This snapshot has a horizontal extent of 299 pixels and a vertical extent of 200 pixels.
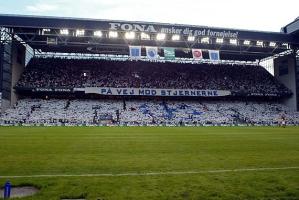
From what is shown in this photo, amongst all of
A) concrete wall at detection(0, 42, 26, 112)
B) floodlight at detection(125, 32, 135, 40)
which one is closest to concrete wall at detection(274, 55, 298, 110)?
floodlight at detection(125, 32, 135, 40)

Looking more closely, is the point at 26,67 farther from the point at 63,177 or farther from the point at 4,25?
the point at 63,177

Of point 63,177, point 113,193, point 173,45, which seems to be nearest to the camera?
point 113,193

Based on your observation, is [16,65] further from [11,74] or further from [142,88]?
[142,88]

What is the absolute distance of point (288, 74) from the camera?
251 ft

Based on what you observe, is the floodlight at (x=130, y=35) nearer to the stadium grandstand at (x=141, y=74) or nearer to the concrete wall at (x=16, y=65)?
the stadium grandstand at (x=141, y=74)

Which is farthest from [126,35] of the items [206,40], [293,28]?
[293,28]

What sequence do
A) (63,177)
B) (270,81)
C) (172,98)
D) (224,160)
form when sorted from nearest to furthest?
(63,177)
(224,160)
(172,98)
(270,81)

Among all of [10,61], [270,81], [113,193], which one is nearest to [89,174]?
[113,193]

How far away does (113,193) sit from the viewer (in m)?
9.48

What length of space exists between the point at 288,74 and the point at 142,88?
3395 cm

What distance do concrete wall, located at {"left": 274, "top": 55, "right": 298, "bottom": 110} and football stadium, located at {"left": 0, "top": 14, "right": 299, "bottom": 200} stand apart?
0.78 feet

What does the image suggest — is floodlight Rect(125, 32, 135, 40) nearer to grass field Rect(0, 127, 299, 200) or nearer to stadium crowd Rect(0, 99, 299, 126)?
stadium crowd Rect(0, 99, 299, 126)

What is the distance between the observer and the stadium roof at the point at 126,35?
5647cm

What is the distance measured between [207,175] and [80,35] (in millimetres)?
51039
